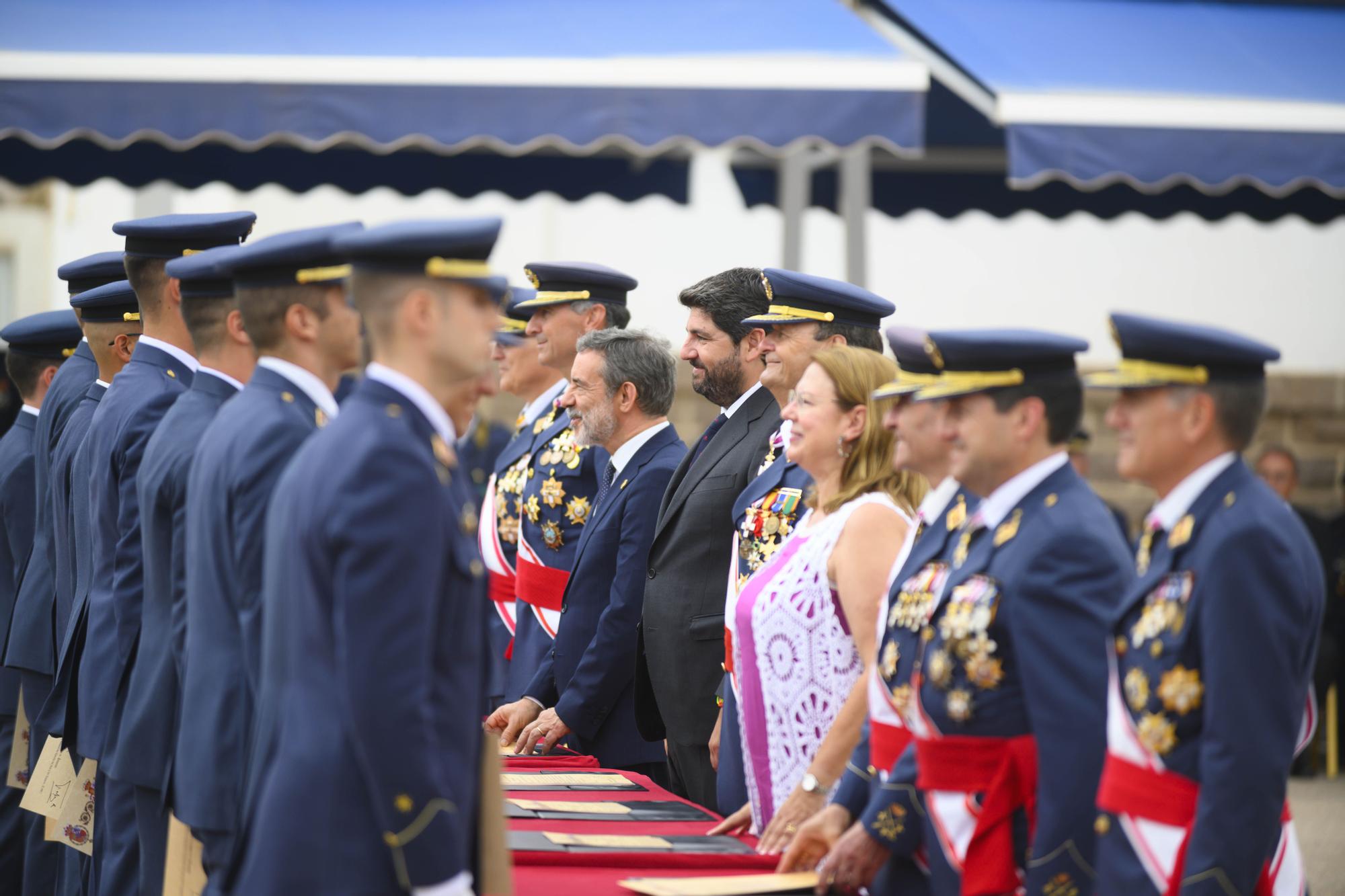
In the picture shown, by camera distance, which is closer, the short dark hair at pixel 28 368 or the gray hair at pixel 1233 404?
the gray hair at pixel 1233 404

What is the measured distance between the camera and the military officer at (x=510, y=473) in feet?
17.7

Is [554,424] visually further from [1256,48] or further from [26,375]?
[1256,48]

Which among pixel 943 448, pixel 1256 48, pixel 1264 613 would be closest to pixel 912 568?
pixel 943 448

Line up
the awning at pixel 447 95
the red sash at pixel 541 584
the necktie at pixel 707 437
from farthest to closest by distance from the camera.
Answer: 1. the awning at pixel 447 95
2. the red sash at pixel 541 584
3. the necktie at pixel 707 437

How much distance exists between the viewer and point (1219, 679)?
8.31 feet

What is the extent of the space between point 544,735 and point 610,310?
1.61 metres

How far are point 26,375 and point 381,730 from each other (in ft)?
12.5

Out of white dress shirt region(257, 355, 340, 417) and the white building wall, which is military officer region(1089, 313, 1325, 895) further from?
the white building wall

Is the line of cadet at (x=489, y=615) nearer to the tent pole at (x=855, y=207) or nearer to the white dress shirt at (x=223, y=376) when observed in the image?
the white dress shirt at (x=223, y=376)

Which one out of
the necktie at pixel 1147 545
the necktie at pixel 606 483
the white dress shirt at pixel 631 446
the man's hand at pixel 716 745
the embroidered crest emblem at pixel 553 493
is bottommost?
the man's hand at pixel 716 745

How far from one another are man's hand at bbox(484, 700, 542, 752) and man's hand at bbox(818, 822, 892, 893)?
1.88 meters

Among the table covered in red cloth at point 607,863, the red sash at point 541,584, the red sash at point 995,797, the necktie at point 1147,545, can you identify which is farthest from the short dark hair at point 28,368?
the necktie at point 1147,545

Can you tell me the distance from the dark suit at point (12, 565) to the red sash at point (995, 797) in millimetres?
3473

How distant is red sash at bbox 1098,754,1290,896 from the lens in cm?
259
